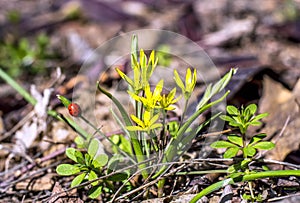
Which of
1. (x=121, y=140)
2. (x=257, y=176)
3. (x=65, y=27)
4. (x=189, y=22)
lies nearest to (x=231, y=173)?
(x=257, y=176)

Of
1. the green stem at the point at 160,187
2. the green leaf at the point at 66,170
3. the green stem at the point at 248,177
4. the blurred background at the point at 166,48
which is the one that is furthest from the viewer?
the blurred background at the point at 166,48

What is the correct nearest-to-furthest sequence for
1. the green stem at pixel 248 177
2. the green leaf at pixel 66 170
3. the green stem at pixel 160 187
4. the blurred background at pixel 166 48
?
the green stem at pixel 248 177 → the green leaf at pixel 66 170 → the green stem at pixel 160 187 → the blurred background at pixel 166 48

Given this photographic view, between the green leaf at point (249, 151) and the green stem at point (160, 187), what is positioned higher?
the green leaf at point (249, 151)

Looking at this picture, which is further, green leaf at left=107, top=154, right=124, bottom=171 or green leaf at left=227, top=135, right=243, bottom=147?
green leaf at left=107, top=154, right=124, bottom=171

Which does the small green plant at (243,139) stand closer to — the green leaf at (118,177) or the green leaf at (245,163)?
the green leaf at (245,163)

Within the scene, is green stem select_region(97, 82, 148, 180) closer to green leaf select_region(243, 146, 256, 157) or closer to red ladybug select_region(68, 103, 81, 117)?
red ladybug select_region(68, 103, 81, 117)

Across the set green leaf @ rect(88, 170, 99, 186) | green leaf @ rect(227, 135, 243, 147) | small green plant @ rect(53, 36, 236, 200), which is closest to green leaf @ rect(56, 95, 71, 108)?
small green plant @ rect(53, 36, 236, 200)

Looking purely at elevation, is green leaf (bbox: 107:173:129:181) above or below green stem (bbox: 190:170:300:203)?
above

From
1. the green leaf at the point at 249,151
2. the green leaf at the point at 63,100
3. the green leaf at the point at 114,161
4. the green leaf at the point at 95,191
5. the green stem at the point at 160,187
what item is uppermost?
the green leaf at the point at 63,100

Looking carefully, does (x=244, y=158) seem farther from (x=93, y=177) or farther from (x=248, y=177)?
(x=93, y=177)

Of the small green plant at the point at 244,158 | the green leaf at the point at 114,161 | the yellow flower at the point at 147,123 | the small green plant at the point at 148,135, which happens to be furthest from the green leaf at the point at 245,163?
the green leaf at the point at 114,161

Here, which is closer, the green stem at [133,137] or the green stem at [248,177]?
the green stem at [248,177]

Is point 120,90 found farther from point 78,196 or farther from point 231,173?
point 231,173
